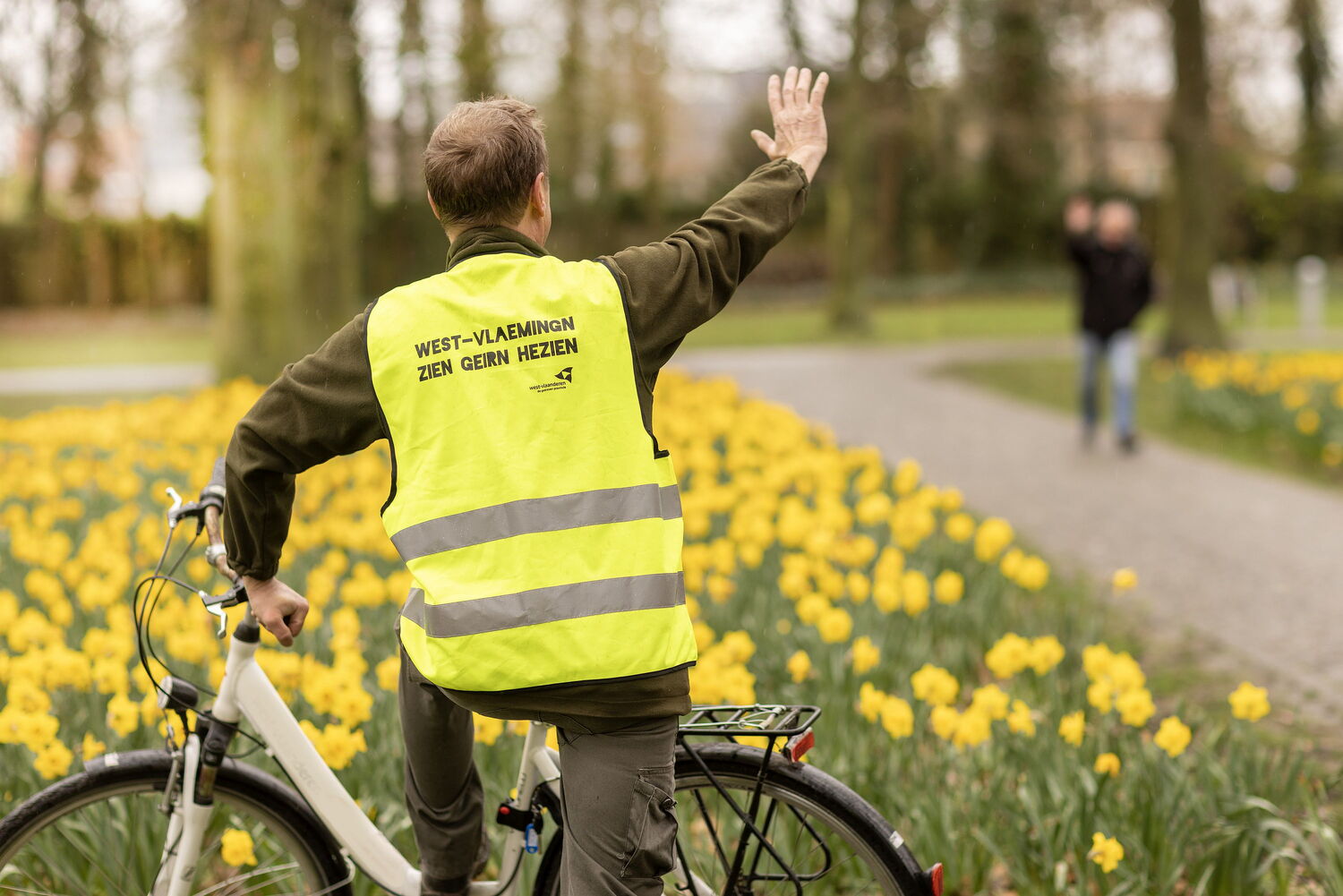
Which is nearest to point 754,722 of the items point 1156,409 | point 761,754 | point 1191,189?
point 761,754

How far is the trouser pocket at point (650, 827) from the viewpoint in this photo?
6.31 ft

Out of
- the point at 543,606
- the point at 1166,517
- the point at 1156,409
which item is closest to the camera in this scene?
the point at 543,606

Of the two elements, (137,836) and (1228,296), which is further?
(1228,296)

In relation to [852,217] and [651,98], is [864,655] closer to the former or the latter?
[651,98]

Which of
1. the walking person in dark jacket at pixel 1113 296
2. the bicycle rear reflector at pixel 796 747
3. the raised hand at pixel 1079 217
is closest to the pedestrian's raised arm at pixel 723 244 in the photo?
the bicycle rear reflector at pixel 796 747

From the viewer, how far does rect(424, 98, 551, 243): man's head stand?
1.86 meters

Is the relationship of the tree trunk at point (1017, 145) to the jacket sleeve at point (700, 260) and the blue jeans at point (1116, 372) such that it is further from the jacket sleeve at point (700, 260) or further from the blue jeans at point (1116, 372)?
the jacket sleeve at point (700, 260)

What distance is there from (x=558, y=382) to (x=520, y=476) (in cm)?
14

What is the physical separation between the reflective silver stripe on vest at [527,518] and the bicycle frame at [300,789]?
17.5 inches

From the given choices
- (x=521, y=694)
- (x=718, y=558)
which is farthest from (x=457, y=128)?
(x=718, y=558)

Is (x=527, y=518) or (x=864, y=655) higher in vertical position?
(x=527, y=518)

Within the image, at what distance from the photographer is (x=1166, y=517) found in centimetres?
711

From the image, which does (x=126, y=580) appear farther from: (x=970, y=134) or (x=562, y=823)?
(x=970, y=134)

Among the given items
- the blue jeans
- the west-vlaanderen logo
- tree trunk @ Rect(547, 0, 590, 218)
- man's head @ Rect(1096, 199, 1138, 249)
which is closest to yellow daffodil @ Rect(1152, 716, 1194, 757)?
the west-vlaanderen logo
